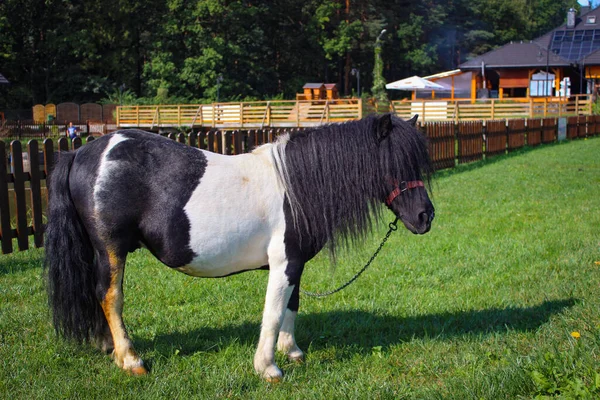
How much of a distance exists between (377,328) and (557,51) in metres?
58.3

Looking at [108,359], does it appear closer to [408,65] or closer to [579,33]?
[579,33]

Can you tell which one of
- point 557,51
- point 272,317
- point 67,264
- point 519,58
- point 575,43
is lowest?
point 272,317

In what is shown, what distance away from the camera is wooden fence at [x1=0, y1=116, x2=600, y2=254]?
304 inches

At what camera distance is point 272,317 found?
409 centimetres

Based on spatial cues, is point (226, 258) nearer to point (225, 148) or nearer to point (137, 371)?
point (137, 371)

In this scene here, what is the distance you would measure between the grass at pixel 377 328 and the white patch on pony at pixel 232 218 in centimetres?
77

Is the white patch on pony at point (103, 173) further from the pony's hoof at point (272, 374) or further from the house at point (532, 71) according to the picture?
the house at point (532, 71)

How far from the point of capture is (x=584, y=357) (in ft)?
12.3

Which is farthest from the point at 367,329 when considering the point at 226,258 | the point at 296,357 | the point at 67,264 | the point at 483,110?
the point at 483,110

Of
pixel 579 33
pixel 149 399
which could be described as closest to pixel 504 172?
pixel 149 399

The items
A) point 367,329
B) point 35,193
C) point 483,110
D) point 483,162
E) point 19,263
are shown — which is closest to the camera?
point 367,329

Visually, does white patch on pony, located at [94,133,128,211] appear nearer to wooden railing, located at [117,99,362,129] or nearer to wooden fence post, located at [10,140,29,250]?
wooden fence post, located at [10,140,29,250]

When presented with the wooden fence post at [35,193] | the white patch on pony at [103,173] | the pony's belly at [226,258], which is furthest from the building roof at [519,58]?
the white patch on pony at [103,173]

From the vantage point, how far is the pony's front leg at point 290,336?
14.6ft
